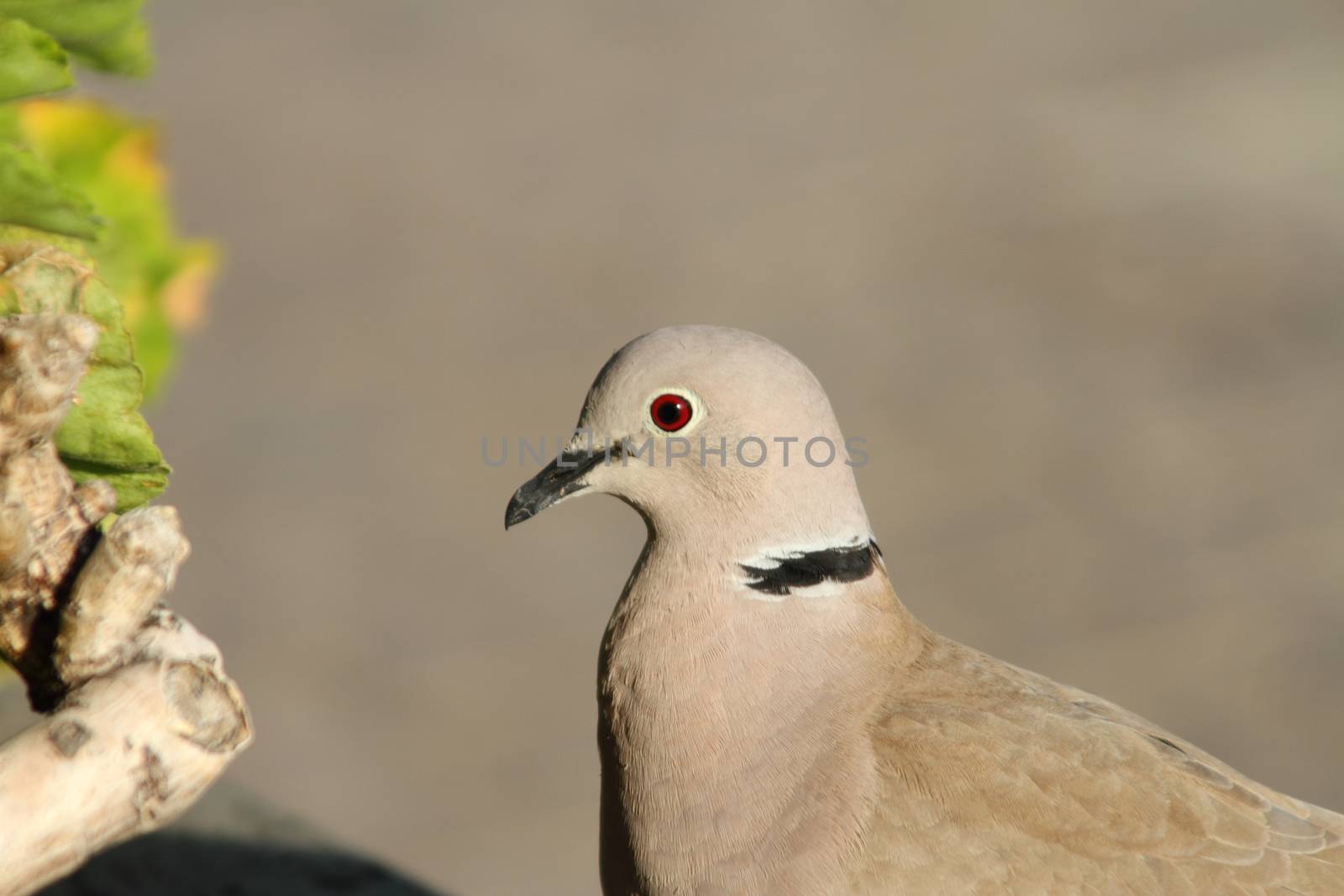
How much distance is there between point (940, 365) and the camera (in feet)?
18.9

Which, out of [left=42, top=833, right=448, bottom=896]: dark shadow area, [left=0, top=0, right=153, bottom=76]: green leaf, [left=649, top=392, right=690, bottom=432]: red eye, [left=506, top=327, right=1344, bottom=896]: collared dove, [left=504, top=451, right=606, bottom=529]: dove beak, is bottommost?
[left=42, top=833, right=448, bottom=896]: dark shadow area

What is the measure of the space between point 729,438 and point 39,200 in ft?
2.79

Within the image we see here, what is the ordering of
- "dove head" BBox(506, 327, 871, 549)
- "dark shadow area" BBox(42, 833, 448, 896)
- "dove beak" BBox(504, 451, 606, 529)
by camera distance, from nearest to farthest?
"dove head" BBox(506, 327, 871, 549) → "dove beak" BBox(504, 451, 606, 529) → "dark shadow area" BBox(42, 833, 448, 896)

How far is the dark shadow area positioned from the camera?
236cm

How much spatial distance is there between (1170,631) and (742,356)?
3.39 m

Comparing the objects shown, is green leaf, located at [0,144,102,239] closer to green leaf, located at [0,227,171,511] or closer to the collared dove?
green leaf, located at [0,227,171,511]

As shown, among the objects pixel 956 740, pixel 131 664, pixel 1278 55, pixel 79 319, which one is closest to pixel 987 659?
pixel 956 740

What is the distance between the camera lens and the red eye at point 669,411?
1803 millimetres

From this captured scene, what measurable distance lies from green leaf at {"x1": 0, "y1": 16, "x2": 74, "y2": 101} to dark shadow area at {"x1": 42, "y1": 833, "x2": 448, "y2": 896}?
1434mm

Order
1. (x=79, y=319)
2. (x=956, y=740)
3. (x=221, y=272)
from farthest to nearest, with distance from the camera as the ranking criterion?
(x=221, y=272)
(x=956, y=740)
(x=79, y=319)

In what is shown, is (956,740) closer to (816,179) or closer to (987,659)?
(987,659)

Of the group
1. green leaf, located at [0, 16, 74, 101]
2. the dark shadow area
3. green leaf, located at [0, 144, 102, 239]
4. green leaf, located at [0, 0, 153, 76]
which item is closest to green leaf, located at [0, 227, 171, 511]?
green leaf, located at [0, 144, 102, 239]

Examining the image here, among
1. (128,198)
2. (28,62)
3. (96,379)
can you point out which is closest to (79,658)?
(96,379)

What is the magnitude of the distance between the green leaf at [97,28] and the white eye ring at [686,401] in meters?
0.77
